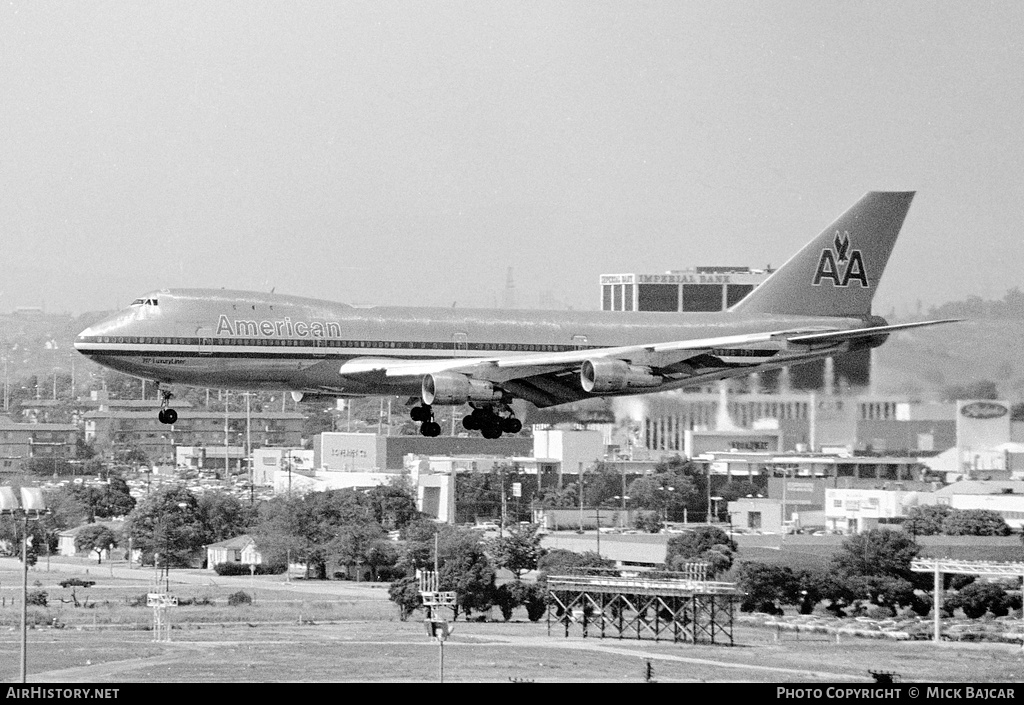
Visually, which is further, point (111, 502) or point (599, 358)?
point (111, 502)

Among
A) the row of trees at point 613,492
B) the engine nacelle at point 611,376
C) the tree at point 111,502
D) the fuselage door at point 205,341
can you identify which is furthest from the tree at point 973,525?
the tree at point 111,502

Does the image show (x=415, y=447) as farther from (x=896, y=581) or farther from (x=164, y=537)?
(x=896, y=581)

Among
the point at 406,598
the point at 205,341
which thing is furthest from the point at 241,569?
the point at 205,341

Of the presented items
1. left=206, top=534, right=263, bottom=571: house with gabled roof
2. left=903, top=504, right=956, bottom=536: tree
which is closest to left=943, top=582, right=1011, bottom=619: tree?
left=903, top=504, right=956, bottom=536: tree

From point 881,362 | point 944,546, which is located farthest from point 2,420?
point 881,362

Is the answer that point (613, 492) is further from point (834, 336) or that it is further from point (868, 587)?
point (834, 336)

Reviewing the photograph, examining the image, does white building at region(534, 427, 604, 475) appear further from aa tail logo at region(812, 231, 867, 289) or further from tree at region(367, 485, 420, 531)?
aa tail logo at region(812, 231, 867, 289)

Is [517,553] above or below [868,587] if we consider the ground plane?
above
